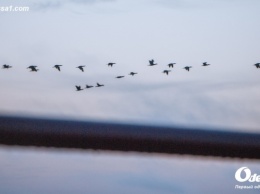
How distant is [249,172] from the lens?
3.72ft

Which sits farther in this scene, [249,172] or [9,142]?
[249,172]

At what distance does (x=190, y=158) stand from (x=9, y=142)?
269 mm

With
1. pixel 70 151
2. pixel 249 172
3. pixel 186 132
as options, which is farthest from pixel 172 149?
pixel 249 172

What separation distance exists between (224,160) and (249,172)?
2.10 feet

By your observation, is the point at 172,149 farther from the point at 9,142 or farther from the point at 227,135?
the point at 9,142

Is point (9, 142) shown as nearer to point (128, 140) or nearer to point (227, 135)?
point (128, 140)

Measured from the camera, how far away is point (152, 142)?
507 millimetres

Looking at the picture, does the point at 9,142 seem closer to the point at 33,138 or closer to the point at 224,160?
the point at 33,138

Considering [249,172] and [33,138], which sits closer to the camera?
[33,138]

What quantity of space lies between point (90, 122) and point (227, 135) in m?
0.23

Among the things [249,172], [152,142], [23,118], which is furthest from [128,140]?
[249,172]

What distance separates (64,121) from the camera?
482mm

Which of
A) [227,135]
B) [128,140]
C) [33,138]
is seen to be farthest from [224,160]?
[33,138]

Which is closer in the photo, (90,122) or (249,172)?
(90,122)
